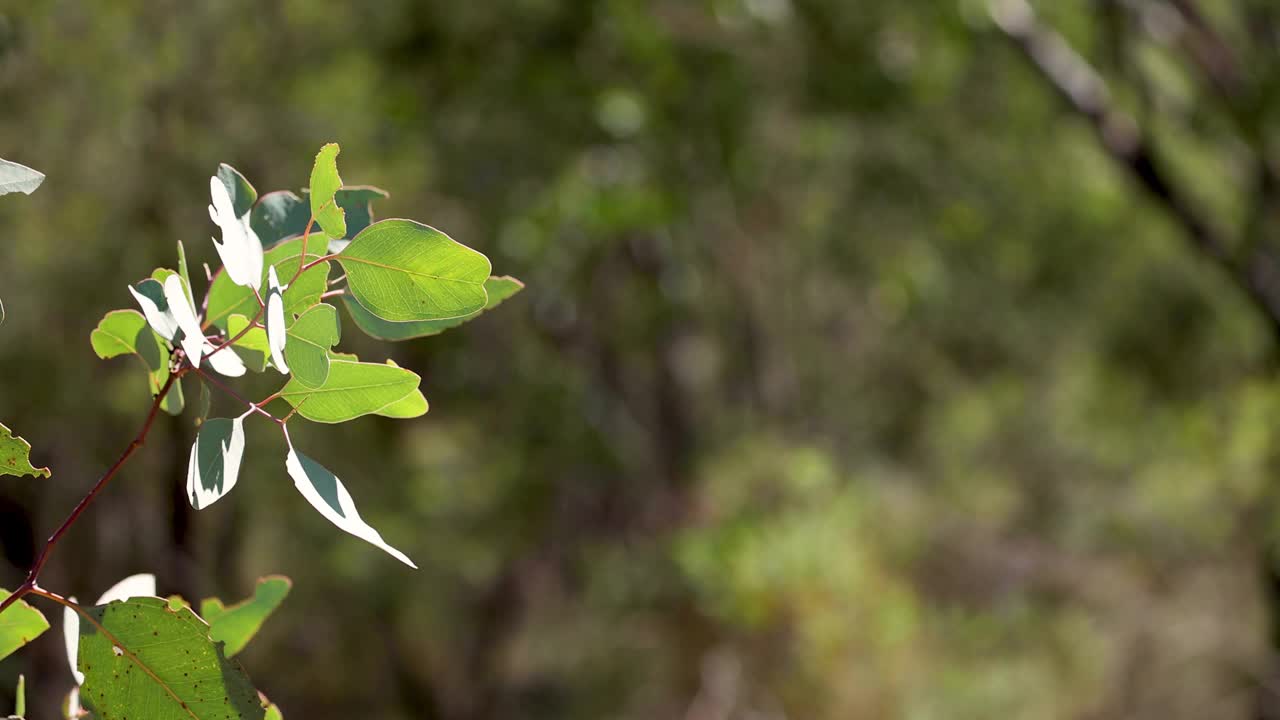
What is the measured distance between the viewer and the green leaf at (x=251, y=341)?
0.65m

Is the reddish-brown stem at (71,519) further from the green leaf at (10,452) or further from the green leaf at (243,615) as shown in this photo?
the green leaf at (243,615)

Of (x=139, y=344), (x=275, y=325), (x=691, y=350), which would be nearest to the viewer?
(x=275, y=325)

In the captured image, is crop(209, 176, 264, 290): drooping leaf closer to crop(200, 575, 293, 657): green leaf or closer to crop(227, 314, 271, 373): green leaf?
crop(227, 314, 271, 373): green leaf

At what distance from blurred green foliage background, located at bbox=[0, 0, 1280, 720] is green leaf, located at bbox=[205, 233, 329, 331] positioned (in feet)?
3.05

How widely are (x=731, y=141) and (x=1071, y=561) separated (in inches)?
200

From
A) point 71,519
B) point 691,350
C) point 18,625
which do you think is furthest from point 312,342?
point 691,350

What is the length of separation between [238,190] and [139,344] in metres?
0.10

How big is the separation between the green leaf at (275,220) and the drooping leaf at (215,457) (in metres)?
0.13

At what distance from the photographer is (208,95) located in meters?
3.26

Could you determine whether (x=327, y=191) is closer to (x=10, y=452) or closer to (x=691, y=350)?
(x=10, y=452)

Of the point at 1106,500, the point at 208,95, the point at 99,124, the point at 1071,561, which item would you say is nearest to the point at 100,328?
the point at 99,124

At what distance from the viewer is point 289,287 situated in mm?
641

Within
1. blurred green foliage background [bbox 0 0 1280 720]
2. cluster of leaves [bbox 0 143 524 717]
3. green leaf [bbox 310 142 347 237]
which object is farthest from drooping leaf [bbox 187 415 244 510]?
blurred green foliage background [bbox 0 0 1280 720]

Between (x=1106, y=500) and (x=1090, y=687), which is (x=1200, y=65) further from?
(x=1106, y=500)
